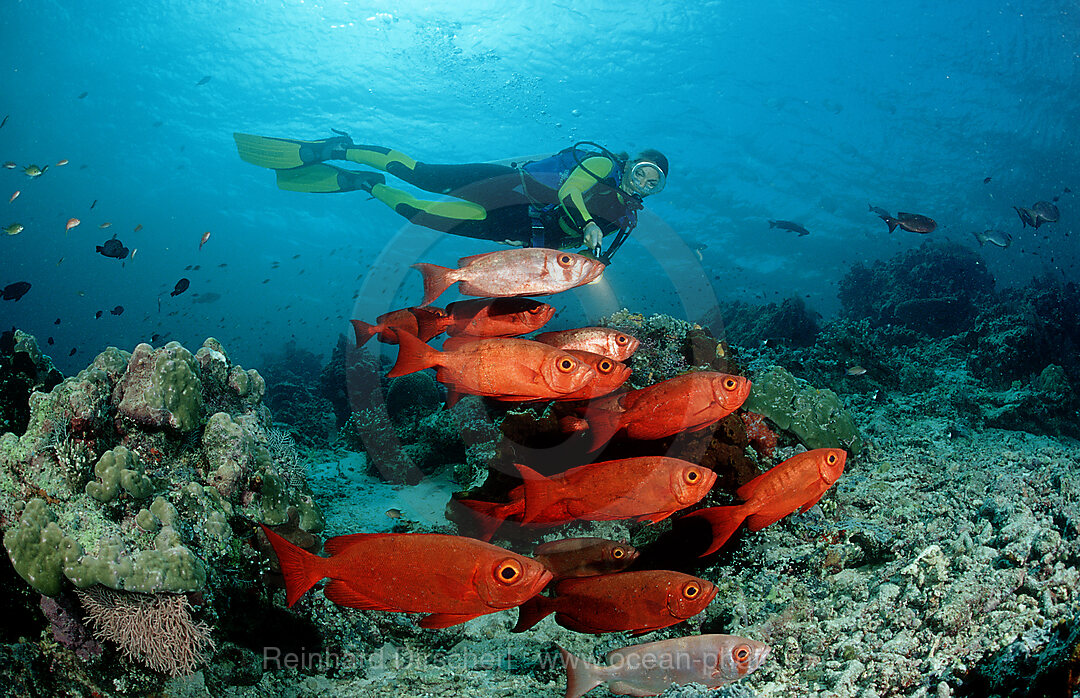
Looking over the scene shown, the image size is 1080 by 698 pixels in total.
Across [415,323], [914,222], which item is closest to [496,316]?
[415,323]

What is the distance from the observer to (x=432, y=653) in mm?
3070

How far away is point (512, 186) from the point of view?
27.0 ft

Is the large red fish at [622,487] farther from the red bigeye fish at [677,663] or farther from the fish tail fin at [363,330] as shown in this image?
the fish tail fin at [363,330]

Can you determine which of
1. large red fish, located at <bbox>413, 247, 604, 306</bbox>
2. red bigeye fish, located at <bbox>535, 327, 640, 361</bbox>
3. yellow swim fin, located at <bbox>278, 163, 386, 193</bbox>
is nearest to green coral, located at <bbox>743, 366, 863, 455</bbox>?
red bigeye fish, located at <bbox>535, 327, 640, 361</bbox>

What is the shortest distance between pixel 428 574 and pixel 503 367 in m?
0.99

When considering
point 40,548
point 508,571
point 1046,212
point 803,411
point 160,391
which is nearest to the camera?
point 508,571

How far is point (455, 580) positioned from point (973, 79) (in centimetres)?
3788

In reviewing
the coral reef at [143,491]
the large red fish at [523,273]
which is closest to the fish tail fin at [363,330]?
the large red fish at [523,273]

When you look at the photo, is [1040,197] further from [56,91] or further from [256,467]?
[56,91]

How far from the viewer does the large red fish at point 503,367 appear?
220 cm

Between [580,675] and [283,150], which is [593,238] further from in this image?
[283,150]

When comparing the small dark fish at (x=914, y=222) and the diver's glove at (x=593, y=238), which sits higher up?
the diver's glove at (x=593, y=238)

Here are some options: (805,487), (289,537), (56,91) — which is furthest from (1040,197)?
(56,91)

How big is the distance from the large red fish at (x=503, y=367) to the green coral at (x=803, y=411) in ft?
9.60
